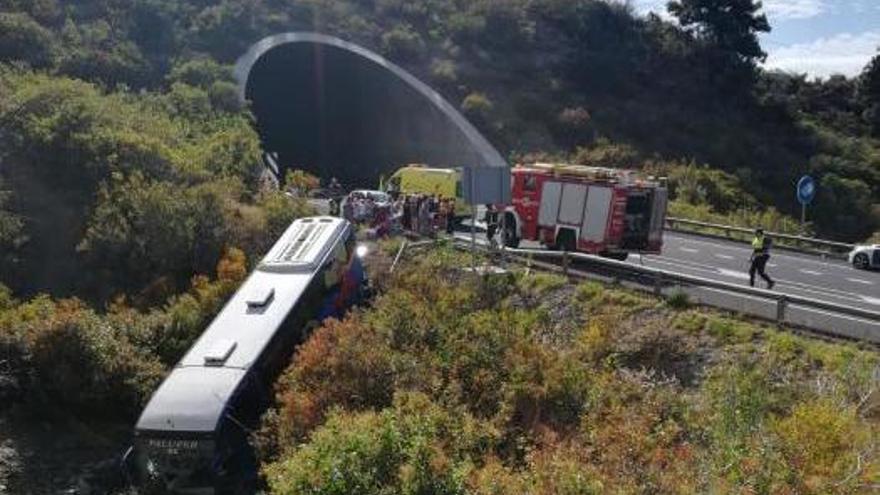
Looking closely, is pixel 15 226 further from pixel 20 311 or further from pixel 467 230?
pixel 467 230

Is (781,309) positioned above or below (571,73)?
below

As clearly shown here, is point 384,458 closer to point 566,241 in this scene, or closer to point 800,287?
point 566,241

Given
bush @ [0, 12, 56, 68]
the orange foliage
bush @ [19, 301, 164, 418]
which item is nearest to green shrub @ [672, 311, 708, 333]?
the orange foliage

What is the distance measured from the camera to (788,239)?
3369 cm

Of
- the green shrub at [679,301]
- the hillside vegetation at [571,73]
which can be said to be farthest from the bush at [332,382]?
the hillside vegetation at [571,73]

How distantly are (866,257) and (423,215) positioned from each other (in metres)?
15.0

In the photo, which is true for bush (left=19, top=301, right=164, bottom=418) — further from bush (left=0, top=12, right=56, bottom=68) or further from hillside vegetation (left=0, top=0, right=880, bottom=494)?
bush (left=0, top=12, right=56, bottom=68)

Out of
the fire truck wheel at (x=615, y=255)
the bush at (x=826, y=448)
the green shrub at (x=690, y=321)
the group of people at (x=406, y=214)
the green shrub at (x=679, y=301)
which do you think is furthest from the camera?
the group of people at (x=406, y=214)

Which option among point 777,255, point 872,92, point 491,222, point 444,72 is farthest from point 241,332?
point 872,92

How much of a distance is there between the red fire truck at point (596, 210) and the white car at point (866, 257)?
30.2ft

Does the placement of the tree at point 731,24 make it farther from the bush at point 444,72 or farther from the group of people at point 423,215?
the group of people at point 423,215

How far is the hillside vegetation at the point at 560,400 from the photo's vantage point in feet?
32.6

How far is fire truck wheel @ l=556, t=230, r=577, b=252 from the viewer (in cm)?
2456

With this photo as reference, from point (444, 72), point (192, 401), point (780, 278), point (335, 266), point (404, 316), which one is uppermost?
point (444, 72)
